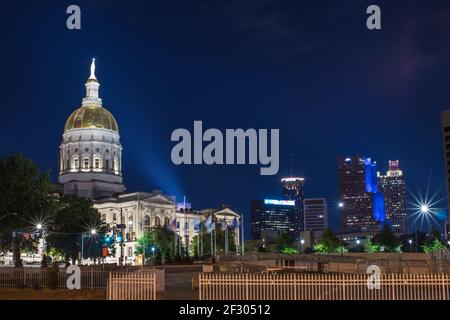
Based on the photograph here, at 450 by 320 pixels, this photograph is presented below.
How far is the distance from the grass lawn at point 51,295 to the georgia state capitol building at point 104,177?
136 meters

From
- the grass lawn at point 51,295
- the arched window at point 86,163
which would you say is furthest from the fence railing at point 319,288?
the arched window at point 86,163

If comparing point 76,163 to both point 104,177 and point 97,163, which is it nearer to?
point 97,163

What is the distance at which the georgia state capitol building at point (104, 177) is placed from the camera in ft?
563

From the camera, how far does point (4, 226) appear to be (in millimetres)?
76000

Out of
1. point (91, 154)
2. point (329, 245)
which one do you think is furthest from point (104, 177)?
point (329, 245)

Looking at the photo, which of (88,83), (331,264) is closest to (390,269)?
(331,264)

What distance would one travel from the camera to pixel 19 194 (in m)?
76.2

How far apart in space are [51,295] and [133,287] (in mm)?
5192

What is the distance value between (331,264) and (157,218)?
12241cm

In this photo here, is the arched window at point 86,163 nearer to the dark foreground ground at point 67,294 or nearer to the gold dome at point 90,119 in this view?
the gold dome at point 90,119

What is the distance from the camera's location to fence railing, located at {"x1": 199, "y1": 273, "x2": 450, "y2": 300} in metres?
27.8

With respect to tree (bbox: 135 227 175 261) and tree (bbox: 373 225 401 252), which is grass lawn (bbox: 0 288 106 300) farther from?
tree (bbox: 373 225 401 252)
